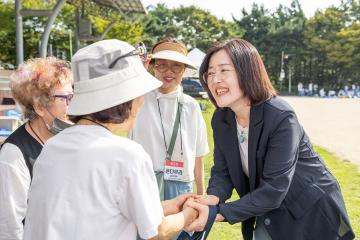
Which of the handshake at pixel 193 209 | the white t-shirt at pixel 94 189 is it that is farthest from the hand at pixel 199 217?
the white t-shirt at pixel 94 189

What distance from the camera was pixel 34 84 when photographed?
236cm

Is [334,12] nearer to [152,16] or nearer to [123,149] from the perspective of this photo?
[152,16]

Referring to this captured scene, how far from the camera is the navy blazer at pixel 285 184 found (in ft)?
6.53

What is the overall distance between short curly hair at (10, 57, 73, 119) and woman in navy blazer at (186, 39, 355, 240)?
81 centimetres

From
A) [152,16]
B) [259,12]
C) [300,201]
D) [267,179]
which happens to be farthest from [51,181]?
[259,12]

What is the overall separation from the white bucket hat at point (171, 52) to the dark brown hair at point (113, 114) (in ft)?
5.31

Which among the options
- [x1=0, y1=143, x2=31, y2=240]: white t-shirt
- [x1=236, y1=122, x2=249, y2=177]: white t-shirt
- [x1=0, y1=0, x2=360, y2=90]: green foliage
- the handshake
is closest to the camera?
the handshake

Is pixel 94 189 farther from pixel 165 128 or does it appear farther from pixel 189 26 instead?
pixel 189 26

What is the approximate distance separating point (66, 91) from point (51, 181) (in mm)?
1066

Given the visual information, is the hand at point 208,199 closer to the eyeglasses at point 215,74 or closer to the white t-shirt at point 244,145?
the white t-shirt at point 244,145

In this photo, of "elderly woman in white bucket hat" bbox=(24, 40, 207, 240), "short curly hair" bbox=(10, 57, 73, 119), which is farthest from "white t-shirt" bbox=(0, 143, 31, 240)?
"elderly woman in white bucket hat" bbox=(24, 40, 207, 240)

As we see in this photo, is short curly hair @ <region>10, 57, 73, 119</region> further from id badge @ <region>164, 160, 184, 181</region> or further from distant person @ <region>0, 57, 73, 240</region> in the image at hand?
id badge @ <region>164, 160, 184, 181</region>

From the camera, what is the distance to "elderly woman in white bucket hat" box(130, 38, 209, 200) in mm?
2982

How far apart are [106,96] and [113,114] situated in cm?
7
